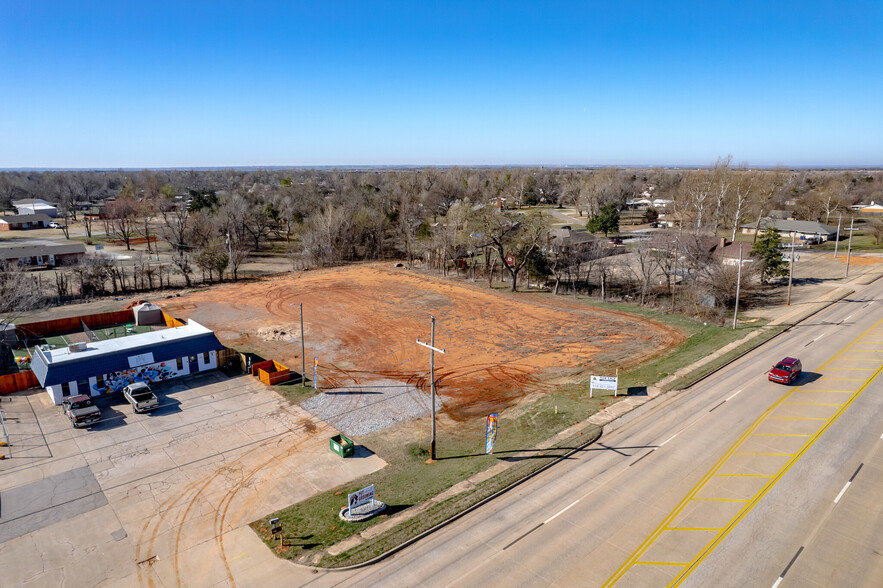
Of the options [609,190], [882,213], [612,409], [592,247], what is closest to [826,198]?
[882,213]

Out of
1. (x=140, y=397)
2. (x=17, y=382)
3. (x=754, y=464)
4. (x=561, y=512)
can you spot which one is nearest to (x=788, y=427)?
(x=754, y=464)

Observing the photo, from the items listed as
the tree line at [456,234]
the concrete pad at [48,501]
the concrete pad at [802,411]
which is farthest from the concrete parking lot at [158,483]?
the tree line at [456,234]

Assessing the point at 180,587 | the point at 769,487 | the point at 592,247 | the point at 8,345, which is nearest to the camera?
the point at 180,587

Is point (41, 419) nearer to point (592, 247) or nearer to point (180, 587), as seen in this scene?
point (180, 587)

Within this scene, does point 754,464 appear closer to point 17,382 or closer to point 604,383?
point 604,383

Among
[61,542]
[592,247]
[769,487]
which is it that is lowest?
[61,542]

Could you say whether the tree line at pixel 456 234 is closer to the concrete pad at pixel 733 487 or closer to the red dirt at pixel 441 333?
the red dirt at pixel 441 333
